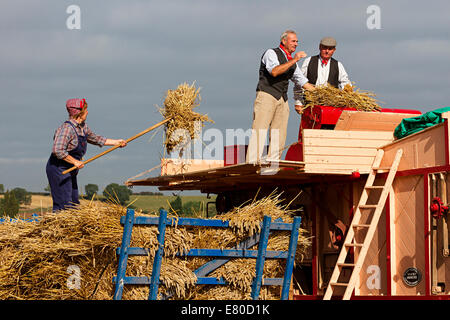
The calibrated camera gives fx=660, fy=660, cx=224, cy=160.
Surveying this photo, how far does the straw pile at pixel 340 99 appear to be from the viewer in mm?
11195

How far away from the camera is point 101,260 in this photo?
752 cm

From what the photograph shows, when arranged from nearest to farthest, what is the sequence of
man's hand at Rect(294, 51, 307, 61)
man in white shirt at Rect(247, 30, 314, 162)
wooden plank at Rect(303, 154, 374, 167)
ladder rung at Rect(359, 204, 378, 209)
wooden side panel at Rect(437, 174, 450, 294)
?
1. wooden side panel at Rect(437, 174, 450, 294)
2. ladder rung at Rect(359, 204, 378, 209)
3. wooden plank at Rect(303, 154, 374, 167)
4. man's hand at Rect(294, 51, 307, 61)
5. man in white shirt at Rect(247, 30, 314, 162)

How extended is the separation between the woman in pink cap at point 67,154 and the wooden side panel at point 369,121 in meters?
4.11

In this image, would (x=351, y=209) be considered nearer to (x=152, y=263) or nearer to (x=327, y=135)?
(x=327, y=135)

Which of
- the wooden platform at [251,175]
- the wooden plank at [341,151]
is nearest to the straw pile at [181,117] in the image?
the wooden platform at [251,175]

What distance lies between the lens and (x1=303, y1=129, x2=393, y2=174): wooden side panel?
10273 mm

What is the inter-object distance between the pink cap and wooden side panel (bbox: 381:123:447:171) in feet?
16.0

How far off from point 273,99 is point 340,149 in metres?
1.57

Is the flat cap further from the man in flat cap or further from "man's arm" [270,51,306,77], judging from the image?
"man's arm" [270,51,306,77]

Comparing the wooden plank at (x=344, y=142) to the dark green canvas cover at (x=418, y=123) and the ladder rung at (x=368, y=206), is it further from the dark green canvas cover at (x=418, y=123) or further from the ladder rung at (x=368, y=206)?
the ladder rung at (x=368, y=206)

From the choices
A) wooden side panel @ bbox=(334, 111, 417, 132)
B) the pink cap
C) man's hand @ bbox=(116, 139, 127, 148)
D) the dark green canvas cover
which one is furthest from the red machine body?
the pink cap
